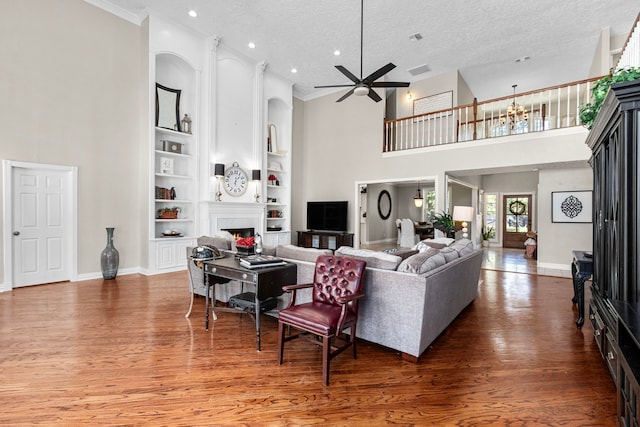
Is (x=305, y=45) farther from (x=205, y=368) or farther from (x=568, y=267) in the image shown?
(x=568, y=267)

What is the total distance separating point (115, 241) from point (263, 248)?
377 centimetres

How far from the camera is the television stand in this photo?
8641 millimetres

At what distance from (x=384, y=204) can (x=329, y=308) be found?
10272 mm

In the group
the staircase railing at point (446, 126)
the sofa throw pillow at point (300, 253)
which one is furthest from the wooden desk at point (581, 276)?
the staircase railing at point (446, 126)

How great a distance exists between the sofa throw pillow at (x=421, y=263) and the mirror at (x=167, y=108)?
577 centimetres

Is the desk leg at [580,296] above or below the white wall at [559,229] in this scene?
below

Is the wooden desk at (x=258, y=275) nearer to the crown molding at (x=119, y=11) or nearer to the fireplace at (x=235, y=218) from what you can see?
the fireplace at (x=235, y=218)

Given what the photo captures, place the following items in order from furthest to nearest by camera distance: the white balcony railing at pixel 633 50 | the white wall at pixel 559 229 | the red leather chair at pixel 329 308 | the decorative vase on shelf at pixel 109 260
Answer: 1. the white wall at pixel 559 229
2. the decorative vase on shelf at pixel 109 260
3. the white balcony railing at pixel 633 50
4. the red leather chair at pixel 329 308

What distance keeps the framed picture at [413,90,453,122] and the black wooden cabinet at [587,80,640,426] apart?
5.84 metres

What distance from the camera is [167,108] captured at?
6.50 meters

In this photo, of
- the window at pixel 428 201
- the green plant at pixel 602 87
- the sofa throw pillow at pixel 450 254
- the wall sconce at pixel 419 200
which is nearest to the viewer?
the green plant at pixel 602 87

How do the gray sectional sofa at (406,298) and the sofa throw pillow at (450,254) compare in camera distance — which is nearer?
the gray sectional sofa at (406,298)

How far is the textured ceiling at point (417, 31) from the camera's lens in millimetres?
5562

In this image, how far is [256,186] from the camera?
7961 millimetres
